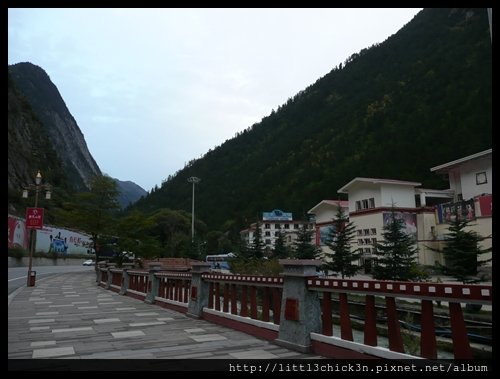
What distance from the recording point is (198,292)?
5.75 metres

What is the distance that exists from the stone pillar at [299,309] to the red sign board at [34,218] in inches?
84.5

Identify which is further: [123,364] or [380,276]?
[380,276]

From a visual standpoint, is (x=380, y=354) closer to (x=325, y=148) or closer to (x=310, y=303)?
(x=310, y=303)

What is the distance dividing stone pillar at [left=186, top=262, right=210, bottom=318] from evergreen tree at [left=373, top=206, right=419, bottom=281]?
32.0 ft

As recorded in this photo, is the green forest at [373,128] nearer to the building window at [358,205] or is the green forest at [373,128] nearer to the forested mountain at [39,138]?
the forested mountain at [39,138]

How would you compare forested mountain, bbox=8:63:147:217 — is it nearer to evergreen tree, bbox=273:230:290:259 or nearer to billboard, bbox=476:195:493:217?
billboard, bbox=476:195:493:217

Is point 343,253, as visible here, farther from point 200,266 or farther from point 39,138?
point 39,138

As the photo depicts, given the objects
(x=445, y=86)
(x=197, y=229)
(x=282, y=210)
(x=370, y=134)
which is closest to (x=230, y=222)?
(x=197, y=229)

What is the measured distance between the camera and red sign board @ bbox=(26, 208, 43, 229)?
223 centimetres

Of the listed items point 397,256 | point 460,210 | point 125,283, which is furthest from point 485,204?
point 397,256

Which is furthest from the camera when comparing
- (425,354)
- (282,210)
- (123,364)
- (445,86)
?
(282,210)

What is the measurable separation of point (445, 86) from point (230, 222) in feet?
121

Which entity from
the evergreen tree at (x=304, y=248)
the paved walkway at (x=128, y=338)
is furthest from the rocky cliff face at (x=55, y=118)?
the evergreen tree at (x=304, y=248)

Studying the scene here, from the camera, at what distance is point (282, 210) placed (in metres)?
36.0
